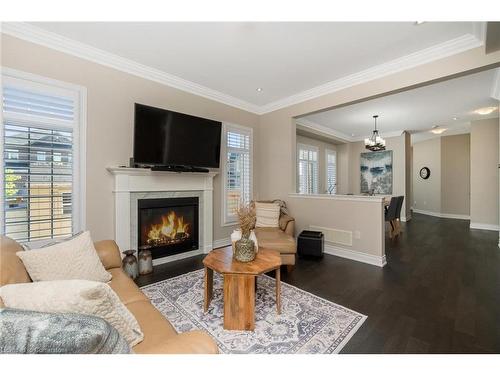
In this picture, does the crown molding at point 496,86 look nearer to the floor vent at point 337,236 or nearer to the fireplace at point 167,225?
the floor vent at point 337,236

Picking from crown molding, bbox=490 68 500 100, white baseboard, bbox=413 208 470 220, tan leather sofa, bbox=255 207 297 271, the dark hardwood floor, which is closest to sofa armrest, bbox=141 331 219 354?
the dark hardwood floor

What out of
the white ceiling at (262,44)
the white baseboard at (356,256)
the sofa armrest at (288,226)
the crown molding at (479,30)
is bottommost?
the white baseboard at (356,256)

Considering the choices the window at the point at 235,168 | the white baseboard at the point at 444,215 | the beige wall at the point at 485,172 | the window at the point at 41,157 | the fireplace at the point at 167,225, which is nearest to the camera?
the window at the point at 41,157

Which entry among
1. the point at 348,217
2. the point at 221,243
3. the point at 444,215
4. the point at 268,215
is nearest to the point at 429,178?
the point at 444,215

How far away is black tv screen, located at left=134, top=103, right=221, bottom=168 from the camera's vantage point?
2955 millimetres

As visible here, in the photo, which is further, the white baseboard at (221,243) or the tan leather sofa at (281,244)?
the white baseboard at (221,243)

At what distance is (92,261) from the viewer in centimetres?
176

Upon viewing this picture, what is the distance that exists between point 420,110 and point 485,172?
270cm

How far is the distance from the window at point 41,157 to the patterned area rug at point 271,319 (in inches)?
54.9

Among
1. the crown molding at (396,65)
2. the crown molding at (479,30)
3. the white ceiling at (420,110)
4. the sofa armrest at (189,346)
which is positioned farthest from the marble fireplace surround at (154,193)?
the crown molding at (479,30)

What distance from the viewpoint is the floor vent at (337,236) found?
3688 mm

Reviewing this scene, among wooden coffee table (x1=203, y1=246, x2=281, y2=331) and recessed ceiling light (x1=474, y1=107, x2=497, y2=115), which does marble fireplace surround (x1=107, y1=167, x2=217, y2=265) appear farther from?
recessed ceiling light (x1=474, y1=107, x2=497, y2=115)

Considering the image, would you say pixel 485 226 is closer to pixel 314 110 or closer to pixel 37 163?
pixel 314 110
